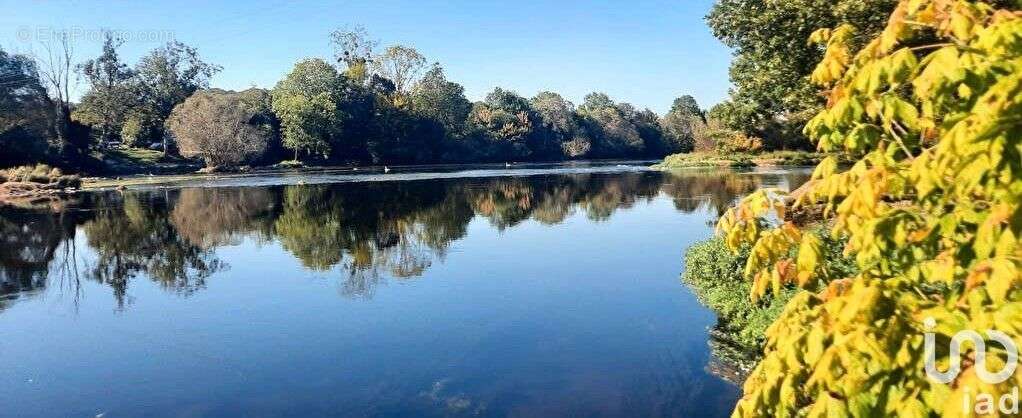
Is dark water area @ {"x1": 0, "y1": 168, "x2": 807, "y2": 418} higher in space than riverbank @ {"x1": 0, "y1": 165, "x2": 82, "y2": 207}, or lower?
lower

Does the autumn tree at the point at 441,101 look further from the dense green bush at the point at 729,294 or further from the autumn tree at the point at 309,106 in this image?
the dense green bush at the point at 729,294

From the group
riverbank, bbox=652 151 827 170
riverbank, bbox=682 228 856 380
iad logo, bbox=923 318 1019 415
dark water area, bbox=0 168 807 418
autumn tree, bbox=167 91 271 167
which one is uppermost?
autumn tree, bbox=167 91 271 167

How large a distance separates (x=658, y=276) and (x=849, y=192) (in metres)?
18.7

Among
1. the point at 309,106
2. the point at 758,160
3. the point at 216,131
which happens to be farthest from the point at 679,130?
the point at 216,131

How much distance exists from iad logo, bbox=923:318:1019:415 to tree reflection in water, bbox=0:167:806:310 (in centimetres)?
1854

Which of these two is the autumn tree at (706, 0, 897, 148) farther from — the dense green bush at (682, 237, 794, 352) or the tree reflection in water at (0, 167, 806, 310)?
the tree reflection in water at (0, 167, 806, 310)

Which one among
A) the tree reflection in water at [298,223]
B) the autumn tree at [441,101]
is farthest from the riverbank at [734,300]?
the autumn tree at [441,101]

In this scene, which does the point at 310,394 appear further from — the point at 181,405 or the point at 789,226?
the point at 789,226

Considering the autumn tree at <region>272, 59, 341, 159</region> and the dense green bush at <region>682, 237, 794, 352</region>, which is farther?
the autumn tree at <region>272, 59, 341, 159</region>

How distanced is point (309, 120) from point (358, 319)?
9403cm

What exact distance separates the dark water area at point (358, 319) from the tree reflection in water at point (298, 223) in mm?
235

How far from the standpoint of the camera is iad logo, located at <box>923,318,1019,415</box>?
2797mm

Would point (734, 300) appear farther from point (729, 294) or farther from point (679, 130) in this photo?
point (679, 130)

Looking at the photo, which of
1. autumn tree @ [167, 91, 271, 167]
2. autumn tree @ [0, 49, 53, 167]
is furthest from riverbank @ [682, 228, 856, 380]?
autumn tree @ [167, 91, 271, 167]
